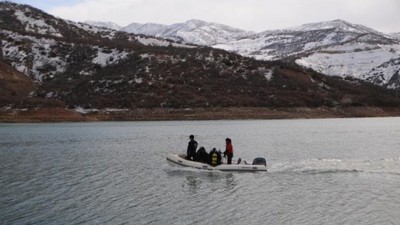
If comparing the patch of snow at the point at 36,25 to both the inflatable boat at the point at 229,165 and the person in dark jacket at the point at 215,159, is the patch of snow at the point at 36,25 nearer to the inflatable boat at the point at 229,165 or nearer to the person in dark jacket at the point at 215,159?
the inflatable boat at the point at 229,165

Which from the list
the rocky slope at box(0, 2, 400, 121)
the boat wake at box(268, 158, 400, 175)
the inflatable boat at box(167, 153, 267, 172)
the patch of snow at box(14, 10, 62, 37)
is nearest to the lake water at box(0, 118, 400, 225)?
the boat wake at box(268, 158, 400, 175)

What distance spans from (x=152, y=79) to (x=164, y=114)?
1523cm

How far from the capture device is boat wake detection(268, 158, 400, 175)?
113ft

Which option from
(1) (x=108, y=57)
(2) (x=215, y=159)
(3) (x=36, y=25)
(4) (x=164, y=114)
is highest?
(3) (x=36, y=25)

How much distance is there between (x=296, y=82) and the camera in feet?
429

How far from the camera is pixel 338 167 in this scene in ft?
116

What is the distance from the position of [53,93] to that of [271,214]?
346 ft

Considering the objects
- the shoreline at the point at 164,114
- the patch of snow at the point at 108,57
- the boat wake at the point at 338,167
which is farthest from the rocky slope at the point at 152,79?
the boat wake at the point at 338,167

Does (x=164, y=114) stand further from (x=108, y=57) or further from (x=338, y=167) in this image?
(x=338, y=167)

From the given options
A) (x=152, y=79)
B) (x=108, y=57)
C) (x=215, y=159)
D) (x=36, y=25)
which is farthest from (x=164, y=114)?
(x=36, y=25)

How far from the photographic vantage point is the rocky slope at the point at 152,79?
117 metres

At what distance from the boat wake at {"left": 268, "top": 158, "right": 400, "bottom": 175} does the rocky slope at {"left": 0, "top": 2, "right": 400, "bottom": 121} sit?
75.8 meters

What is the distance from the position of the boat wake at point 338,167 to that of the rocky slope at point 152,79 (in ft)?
249

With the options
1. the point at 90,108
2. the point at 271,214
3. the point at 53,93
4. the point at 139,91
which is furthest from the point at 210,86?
the point at 271,214
